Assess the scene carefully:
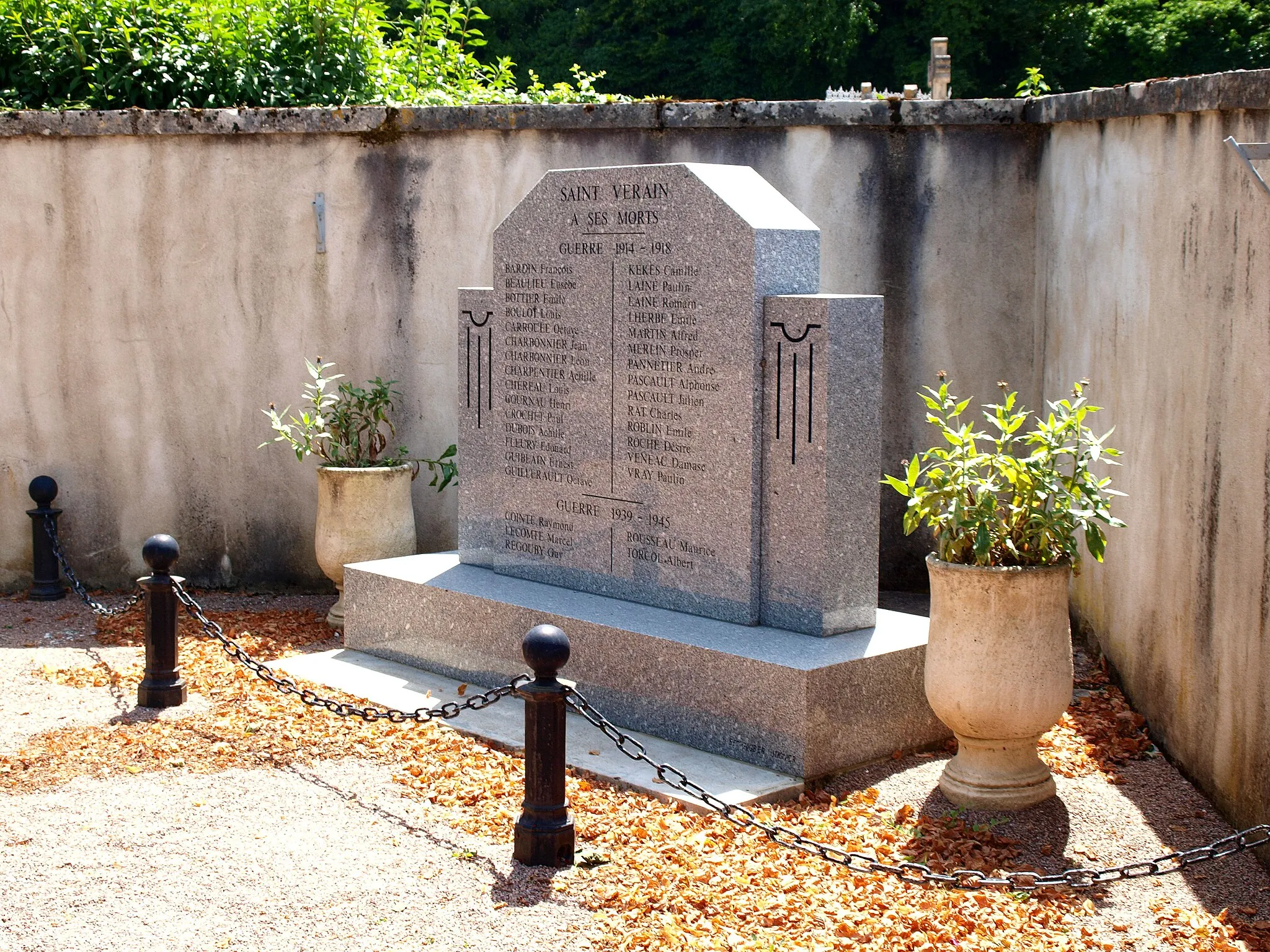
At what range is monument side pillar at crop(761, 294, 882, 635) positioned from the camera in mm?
6004

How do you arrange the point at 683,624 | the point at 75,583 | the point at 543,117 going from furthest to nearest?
the point at 543,117 → the point at 75,583 → the point at 683,624

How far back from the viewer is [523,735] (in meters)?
6.30

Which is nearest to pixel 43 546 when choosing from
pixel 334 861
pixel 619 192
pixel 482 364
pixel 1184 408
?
pixel 482 364

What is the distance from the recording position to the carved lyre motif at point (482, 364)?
7.58 metres

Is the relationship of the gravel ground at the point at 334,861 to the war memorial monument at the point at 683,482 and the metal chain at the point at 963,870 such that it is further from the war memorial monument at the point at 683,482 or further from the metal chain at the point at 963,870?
the war memorial monument at the point at 683,482

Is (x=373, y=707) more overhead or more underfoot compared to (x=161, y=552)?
more underfoot

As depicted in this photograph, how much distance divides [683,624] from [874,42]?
943 inches

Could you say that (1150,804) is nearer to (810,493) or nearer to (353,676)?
(810,493)

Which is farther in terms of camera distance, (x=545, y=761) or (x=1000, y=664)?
(x=1000, y=664)

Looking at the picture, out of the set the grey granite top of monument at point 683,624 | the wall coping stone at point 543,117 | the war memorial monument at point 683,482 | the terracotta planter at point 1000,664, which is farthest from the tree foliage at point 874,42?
the terracotta planter at point 1000,664

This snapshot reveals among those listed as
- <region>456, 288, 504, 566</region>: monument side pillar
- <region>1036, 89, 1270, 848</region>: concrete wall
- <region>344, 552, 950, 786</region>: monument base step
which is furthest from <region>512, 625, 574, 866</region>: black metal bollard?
<region>456, 288, 504, 566</region>: monument side pillar

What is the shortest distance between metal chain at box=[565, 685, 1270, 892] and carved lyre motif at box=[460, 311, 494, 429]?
2739 millimetres

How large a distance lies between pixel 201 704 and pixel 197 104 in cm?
474

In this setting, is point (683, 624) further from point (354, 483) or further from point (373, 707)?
point (354, 483)
